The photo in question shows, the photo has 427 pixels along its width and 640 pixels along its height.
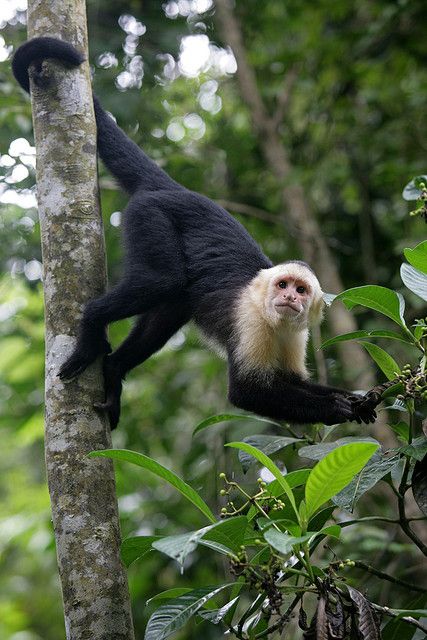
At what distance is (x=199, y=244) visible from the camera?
3688 mm

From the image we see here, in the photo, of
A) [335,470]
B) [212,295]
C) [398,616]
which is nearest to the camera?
[335,470]

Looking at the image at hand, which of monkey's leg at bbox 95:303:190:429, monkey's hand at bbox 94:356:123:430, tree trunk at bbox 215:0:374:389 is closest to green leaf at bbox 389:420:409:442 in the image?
monkey's hand at bbox 94:356:123:430

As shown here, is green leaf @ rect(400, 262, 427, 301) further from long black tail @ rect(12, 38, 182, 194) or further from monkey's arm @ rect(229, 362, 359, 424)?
long black tail @ rect(12, 38, 182, 194)

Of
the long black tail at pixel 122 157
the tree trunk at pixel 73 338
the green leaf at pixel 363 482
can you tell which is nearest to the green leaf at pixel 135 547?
the tree trunk at pixel 73 338

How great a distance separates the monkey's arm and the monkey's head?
28 centimetres

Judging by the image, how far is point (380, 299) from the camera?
2.17m

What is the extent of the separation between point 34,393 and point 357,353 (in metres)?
2.25

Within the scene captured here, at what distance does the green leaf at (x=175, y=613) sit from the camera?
181 cm

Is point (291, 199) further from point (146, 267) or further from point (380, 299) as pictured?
point (380, 299)

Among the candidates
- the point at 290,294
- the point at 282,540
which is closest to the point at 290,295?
the point at 290,294

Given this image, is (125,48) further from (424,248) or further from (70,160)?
(424,248)

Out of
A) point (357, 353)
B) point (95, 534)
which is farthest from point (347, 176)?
point (95, 534)

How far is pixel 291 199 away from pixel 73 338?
331 cm

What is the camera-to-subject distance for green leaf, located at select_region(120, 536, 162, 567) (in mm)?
2020
